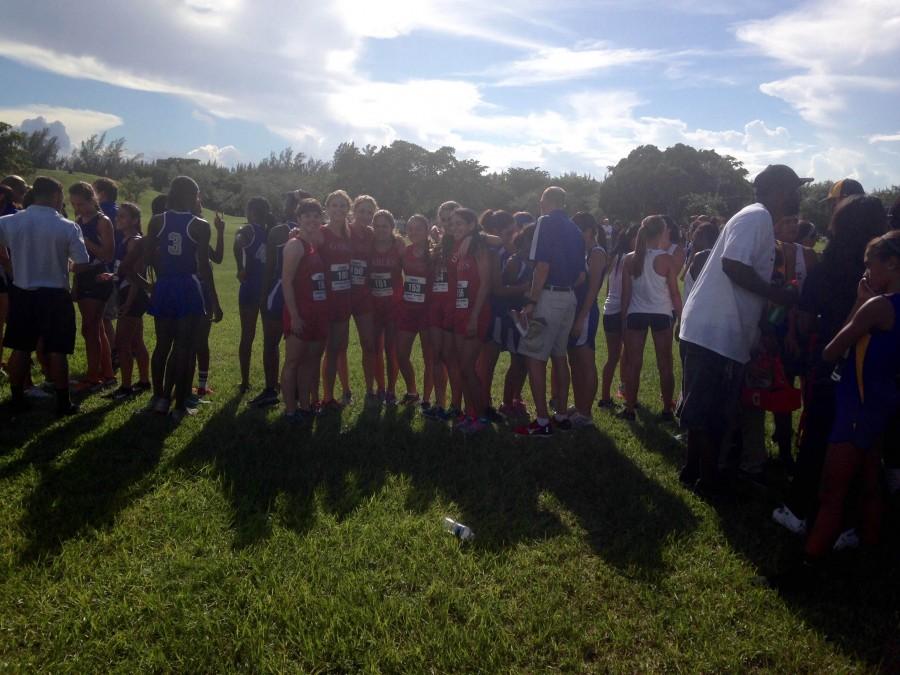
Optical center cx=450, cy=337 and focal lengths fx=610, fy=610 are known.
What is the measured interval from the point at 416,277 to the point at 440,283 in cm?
27

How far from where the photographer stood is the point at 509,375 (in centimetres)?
679

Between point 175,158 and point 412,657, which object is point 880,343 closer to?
point 412,657

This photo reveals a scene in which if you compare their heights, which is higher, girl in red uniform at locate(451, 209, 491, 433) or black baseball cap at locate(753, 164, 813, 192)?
black baseball cap at locate(753, 164, 813, 192)

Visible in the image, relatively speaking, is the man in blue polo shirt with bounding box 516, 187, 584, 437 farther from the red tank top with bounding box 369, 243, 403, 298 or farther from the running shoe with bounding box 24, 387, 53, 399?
the running shoe with bounding box 24, 387, 53, 399

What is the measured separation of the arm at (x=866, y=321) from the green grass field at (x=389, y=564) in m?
1.40

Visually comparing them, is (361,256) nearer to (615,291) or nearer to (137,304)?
(137,304)

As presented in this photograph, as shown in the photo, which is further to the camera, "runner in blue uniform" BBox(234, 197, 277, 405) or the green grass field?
"runner in blue uniform" BBox(234, 197, 277, 405)

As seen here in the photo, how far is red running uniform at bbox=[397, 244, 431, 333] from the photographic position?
245 inches

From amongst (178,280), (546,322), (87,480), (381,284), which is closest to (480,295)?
(546,322)

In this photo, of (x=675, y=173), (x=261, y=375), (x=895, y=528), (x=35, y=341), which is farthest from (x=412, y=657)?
(x=675, y=173)

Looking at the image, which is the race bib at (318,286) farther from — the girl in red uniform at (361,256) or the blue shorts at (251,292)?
the blue shorts at (251,292)

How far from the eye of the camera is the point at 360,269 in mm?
6430

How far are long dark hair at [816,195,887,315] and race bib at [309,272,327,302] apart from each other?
423 centimetres

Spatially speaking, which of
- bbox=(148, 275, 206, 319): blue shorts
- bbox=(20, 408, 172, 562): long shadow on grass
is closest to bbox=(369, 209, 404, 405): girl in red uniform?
bbox=(148, 275, 206, 319): blue shorts
